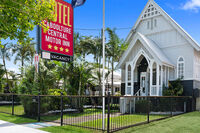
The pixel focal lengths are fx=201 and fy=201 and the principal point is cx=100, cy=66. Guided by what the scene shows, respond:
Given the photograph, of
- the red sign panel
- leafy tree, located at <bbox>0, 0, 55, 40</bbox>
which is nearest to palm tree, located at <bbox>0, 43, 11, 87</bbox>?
the red sign panel

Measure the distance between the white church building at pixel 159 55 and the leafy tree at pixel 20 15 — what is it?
9995 millimetres

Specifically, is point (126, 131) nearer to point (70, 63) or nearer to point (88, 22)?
point (70, 63)

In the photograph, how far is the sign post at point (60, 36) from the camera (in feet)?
39.9

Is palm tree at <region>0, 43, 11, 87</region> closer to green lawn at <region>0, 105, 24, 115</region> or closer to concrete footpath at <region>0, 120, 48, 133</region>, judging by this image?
green lawn at <region>0, 105, 24, 115</region>

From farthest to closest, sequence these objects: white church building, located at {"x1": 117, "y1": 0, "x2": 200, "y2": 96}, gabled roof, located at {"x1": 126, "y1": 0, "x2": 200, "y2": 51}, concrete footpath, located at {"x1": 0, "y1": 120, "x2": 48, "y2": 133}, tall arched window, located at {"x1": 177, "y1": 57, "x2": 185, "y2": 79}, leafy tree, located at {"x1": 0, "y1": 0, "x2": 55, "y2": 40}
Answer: tall arched window, located at {"x1": 177, "y1": 57, "x2": 185, "y2": 79} < white church building, located at {"x1": 117, "y1": 0, "x2": 200, "y2": 96} < gabled roof, located at {"x1": 126, "y1": 0, "x2": 200, "y2": 51} < concrete footpath, located at {"x1": 0, "y1": 120, "x2": 48, "y2": 133} < leafy tree, located at {"x1": 0, "y1": 0, "x2": 55, "y2": 40}

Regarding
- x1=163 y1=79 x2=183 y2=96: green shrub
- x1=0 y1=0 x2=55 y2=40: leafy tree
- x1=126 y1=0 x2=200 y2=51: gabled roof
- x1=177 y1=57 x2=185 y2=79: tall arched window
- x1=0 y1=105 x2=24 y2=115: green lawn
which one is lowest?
x1=0 y1=105 x2=24 y2=115: green lawn

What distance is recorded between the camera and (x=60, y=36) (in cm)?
1302

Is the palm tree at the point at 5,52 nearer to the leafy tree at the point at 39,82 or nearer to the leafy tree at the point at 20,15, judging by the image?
the leafy tree at the point at 39,82

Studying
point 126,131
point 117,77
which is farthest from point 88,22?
point 126,131

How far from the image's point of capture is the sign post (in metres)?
12.1

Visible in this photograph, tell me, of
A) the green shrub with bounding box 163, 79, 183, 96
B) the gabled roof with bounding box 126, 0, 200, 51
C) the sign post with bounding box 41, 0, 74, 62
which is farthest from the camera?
the gabled roof with bounding box 126, 0, 200, 51

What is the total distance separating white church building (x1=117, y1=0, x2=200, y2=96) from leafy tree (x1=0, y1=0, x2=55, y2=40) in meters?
9.99

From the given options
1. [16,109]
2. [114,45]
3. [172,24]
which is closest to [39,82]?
[16,109]

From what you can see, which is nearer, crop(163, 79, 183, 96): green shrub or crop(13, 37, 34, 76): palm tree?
crop(163, 79, 183, 96): green shrub
